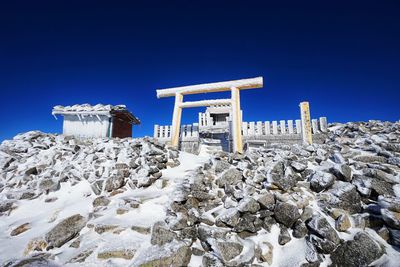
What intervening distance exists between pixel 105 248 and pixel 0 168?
28.5ft

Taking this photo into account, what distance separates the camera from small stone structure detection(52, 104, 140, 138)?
15891mm

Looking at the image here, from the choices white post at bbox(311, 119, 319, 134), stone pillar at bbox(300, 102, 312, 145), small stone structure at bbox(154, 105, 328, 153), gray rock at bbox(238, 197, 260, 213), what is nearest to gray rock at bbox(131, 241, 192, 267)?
gray rock at bbox(238, 197, 260, 213)

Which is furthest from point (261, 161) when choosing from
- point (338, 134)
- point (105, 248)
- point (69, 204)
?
point (338, 134)

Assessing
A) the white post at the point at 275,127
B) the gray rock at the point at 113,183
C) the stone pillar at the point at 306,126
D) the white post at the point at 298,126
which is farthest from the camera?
the white post at the point at 275,127

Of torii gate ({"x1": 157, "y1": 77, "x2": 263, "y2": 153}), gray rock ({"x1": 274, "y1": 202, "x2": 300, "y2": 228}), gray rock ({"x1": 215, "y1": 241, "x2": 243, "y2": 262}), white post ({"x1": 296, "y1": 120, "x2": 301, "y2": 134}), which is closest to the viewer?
gray rock ({"x1": 215, "y1": 241, "x2": 243, "y2": 262})

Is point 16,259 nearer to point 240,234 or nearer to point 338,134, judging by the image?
point 240,234

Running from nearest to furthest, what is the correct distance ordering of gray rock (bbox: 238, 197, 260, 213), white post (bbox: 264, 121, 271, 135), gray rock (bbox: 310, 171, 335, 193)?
1. gray rock (bbox: 238, 197, 260, 213)
2. gray rock (bbox: 310, 171, 335, 193)
3. white post (bbox: 264, 121, 271, 135)

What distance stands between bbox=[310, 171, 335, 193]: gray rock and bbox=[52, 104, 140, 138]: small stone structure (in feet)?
48.3

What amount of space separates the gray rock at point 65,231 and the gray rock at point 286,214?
16.8ft

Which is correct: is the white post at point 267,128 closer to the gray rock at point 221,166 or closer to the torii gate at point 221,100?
the torii gate at point 221,100

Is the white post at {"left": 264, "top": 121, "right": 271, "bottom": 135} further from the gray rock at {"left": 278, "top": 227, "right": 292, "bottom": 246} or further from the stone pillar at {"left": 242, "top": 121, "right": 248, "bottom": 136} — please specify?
the gray rock at {"left": 278, "top": 227, "right": 292, "bottom": 246}

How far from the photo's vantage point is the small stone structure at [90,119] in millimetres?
15891

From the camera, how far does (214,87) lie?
421 inches

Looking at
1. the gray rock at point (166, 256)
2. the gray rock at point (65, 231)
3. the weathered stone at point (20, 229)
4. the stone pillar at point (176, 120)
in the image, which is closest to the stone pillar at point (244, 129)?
the stone pillar at point (176, 120)
